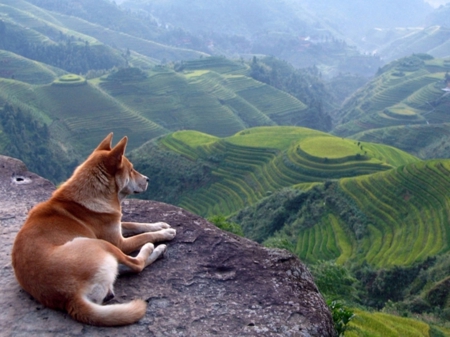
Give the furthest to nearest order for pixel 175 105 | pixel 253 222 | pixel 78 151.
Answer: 1. pixel 175 105
2. pixel 78 151
3. pixel 253 222

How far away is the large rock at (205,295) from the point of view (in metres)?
3.71

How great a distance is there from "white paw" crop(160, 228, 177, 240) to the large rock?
0.08 metres

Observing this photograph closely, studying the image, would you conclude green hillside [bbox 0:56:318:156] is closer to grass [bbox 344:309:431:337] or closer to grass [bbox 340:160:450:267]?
grass [bbox 340:160:450:267]

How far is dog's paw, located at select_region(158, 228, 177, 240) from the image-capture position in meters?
4.97

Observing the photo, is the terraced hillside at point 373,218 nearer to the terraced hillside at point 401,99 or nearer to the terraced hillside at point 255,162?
the terraced hillside at point 255,162

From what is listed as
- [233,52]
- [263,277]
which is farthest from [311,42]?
[263,277]

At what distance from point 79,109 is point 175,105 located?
48.1 feet

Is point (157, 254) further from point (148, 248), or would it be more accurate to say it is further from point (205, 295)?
point (205, 295)

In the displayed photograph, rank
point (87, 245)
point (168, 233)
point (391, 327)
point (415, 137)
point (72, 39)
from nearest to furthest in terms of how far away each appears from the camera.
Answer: point (87, 245) < point (168, 233) < point (391, 327) < point (415, 137) < point (72, 39)

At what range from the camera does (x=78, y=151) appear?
5828cm

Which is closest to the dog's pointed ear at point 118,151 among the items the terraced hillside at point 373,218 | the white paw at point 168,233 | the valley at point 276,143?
the white paw at point 168,233

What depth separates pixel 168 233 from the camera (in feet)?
16.4

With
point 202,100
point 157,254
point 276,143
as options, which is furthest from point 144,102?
point 157,254

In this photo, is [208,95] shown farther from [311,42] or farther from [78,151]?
[311,42]
